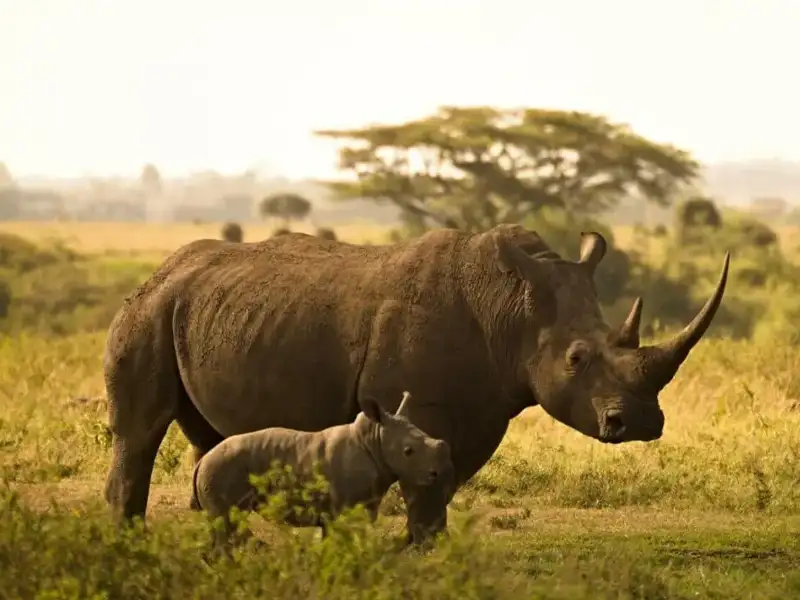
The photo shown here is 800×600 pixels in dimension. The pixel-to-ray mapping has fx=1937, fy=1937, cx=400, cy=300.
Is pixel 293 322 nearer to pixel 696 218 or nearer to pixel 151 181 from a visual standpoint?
pixel 696 218

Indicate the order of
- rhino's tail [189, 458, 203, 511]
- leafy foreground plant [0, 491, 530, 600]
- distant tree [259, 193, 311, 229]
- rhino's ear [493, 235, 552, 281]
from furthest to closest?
1. distant tree [259, 193, 311, 229]
2. rhino's ear [493, 235, 552, 281]
3. rhino's tail [189, 458, 203, 511]
4. leafy foreground plant [0, 491, 530, 600]

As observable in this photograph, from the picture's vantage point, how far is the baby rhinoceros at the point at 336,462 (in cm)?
810

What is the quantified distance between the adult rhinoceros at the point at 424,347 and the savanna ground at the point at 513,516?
1.91 ft

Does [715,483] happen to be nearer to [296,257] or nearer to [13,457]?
[296,257]

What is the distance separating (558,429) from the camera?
648 inches

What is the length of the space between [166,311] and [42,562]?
2902mm

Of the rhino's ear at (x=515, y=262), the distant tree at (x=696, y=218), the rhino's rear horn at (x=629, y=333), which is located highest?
the rhino's ear at (x=515, y=262)

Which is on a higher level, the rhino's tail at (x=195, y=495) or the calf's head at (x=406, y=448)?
the calf's head at (x=406, y=448)

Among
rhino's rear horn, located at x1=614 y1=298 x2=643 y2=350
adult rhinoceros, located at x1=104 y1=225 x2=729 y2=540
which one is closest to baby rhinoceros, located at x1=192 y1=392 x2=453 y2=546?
adult rhinoceros, located at x1=104 y1=225 x2=729 y2=540

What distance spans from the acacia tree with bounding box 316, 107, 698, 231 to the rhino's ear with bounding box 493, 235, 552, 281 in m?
30.1

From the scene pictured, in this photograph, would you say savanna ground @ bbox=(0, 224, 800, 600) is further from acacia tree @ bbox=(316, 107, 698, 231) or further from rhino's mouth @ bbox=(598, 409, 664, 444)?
acacia tree @ bbox=(316, 107, 698, 231)

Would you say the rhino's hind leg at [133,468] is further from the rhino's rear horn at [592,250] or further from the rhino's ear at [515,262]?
the rhino's rear horn at [592,250]

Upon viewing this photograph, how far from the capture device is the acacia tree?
39.8 meters

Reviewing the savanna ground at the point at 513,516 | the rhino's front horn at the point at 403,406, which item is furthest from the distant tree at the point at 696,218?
the rhino's front horn at the point at 403,406
